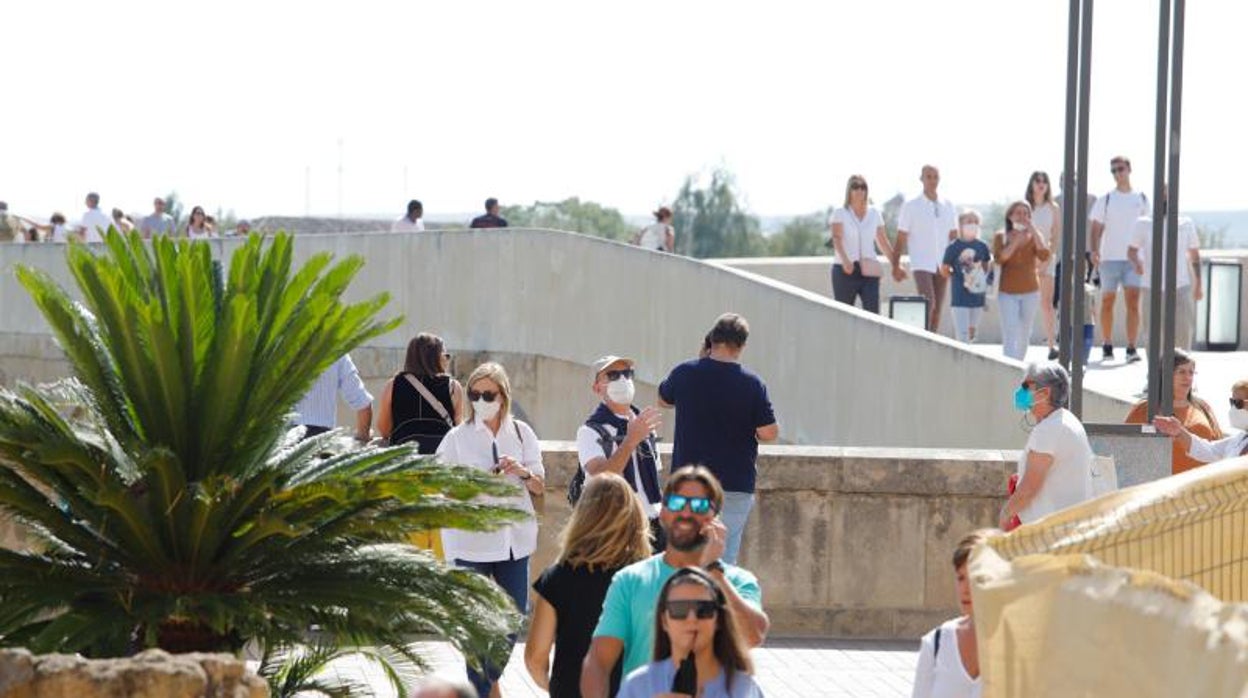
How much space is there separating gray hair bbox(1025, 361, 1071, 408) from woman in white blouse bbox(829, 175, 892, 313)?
34.5ft

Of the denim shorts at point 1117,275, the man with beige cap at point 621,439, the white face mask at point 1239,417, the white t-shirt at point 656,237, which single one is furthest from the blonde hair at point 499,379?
the white t-shirt at point 656,237

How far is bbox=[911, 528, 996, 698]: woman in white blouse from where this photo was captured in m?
6.68

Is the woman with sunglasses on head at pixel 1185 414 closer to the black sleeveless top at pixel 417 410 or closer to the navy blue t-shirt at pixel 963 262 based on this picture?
the black sleeveless top at pixel 417 410

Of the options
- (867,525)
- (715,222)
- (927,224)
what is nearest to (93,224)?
(927,224)

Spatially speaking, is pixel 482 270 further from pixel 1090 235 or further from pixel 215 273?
pixel 215 273

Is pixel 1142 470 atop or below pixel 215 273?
below

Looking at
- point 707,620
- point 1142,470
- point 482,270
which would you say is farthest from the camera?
point 482,270

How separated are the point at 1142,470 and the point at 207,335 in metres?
5.52

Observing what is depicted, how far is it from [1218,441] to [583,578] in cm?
531

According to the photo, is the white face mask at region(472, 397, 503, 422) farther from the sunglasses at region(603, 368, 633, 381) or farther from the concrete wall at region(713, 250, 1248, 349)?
the concrete wall at region(713, 250, 1248, 349)

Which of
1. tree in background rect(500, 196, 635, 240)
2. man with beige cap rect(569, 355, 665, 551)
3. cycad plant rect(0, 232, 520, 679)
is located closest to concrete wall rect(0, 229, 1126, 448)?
man with beige cap rect(569, 355, 665, 551)

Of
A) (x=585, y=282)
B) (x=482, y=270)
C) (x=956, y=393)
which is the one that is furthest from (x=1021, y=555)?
(x=482, y=270)

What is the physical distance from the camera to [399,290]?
96.3 feet

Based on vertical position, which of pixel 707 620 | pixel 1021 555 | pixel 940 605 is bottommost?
pixel 940 605
